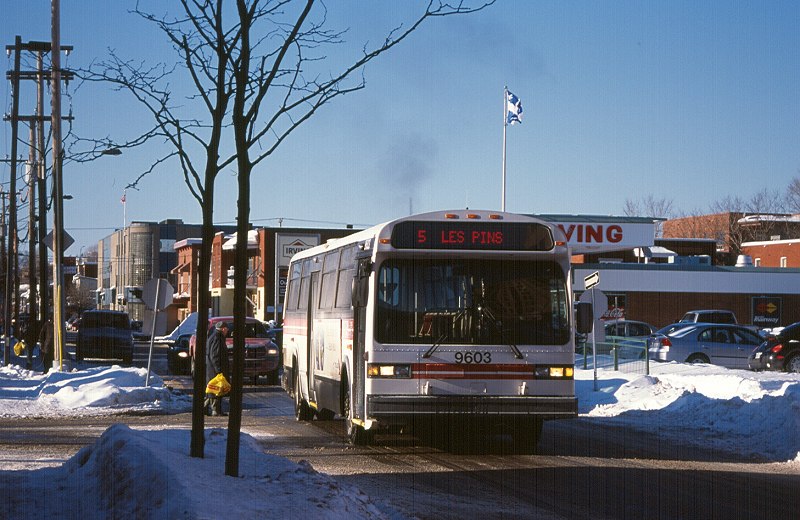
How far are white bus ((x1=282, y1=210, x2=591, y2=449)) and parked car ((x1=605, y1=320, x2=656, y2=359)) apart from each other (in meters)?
14.4

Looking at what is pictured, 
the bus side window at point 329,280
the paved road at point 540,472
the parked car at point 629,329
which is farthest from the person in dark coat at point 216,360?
the parked car at point 629,329

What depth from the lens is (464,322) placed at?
49.4 feet

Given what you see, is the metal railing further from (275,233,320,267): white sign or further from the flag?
(275,233,320,267): white sign

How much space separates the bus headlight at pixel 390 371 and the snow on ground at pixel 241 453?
2.47 meters

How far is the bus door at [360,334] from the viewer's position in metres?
15.2

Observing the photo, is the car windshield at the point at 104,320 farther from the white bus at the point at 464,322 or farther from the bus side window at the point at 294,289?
the white bus at the point at 464,322

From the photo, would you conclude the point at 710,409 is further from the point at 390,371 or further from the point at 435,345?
the point at 390,371

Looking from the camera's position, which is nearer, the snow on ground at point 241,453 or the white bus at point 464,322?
the snow on ground at point 241,453

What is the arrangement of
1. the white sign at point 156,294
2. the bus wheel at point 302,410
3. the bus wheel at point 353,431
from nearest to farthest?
the bus wheel at point 353,431 < the bus wheel at point 302,410 < the white sign at point 156,294

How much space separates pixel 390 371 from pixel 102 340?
33.3 meters

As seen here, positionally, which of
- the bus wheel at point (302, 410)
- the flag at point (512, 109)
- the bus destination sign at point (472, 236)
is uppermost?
the flag at point (512, 109)

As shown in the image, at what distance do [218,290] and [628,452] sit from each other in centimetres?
7373

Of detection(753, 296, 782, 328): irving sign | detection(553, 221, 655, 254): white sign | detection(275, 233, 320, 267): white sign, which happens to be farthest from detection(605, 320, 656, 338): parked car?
detection(275, 233, 320, 267): white sign

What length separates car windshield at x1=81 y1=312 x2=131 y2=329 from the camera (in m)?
46.5
